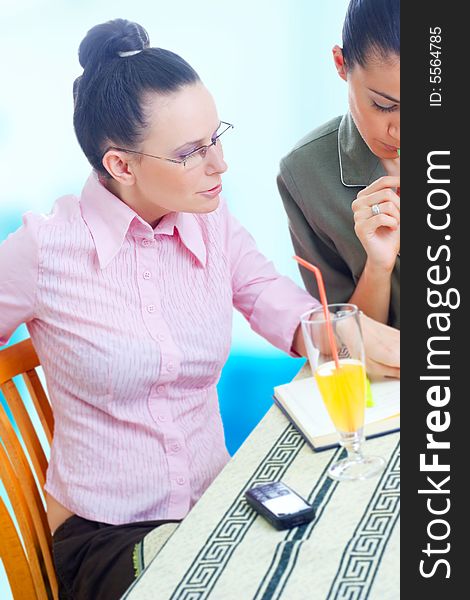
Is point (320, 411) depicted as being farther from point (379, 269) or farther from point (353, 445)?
point (379, 269)

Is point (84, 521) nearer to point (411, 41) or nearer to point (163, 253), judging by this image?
point (163, 253)

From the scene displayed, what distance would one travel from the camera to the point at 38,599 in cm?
150

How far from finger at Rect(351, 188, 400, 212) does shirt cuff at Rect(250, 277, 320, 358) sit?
0.18 m

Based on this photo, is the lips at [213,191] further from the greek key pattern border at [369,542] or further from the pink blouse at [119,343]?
the greek key pattern border at [369,542]

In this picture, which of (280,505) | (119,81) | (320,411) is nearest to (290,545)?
(280,505)

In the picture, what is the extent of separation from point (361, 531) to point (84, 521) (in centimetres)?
59

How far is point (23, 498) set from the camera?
151 centimetres

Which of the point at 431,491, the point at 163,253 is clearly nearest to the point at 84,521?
the point at 163,253

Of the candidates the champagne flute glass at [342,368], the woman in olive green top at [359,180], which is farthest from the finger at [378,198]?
the champagne flute glass at [342,368]

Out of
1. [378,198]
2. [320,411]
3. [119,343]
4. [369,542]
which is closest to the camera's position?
[369,542]

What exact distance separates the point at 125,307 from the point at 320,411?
36 centimetres

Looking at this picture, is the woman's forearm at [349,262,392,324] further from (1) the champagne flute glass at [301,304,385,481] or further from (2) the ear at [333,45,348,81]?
(1) the champagne flute glass at [301,304,385,481]

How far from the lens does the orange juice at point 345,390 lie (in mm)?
1175

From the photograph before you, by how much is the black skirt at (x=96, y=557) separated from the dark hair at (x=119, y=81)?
0.59 meters
